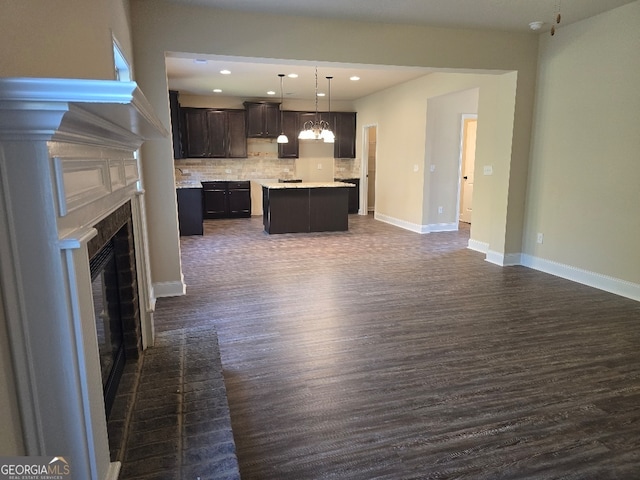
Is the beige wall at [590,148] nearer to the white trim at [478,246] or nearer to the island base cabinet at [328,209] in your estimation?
the white trim at [478,246]

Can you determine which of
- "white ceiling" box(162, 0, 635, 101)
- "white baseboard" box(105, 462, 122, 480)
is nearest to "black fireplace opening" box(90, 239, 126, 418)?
"white baseboard" box(105, 462, 122, 480)

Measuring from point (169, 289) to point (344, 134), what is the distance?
22.6 ft

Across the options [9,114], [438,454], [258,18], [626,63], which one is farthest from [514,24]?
[9,114]

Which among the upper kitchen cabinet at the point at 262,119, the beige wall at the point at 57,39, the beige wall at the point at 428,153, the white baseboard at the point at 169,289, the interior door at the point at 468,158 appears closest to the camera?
the beige wall at the point at 57,39

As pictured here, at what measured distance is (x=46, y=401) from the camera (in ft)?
3.51

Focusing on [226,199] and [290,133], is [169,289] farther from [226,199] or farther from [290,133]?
[290,133]

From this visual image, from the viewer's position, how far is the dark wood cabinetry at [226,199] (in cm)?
915

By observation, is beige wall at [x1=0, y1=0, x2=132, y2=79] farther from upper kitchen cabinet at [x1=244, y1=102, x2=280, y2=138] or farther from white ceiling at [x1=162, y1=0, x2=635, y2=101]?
upper kitchen cabinet at [x1=244, y1=102, x2=280, y2=138]

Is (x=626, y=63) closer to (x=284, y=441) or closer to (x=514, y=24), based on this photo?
(x=514, y=24)

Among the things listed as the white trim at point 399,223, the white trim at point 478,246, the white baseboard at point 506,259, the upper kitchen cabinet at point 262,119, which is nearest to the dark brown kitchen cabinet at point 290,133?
the upper kitchen cabinet at point 262,119

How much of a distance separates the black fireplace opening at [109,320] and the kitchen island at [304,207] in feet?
17.0

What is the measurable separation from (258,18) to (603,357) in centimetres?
400

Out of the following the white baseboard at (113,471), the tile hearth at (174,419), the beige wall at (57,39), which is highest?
the beige wall at (57,39)

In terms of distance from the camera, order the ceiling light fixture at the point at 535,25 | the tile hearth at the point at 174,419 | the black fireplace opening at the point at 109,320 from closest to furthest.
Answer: the tile hearth at the point at 174,419 → the black fireplace opening at the point at 109,320 → the ceiling light fixture at the point at 535,25
